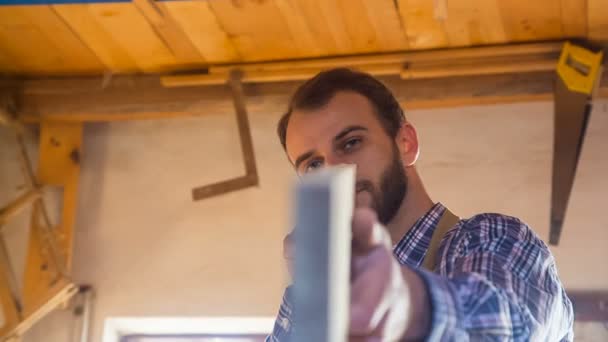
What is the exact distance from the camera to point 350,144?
122 cm

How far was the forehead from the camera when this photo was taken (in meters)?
1.24

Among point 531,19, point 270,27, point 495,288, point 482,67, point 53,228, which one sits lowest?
point 53,228

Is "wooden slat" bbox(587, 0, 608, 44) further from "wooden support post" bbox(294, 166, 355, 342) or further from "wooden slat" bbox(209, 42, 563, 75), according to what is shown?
"wooden support post" bbox(294, 166, 355, 342)

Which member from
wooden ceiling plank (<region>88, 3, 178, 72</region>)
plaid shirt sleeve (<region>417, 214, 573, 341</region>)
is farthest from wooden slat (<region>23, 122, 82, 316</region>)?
plaid shirt sleeve (<region>417, 214, 573, 341</region>)

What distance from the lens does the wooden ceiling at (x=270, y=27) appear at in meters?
2.28

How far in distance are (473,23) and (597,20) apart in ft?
1.22

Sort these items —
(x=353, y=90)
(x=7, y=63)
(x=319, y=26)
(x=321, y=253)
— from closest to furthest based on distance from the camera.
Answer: (x=321, y=253) → (x=353, y=90) → (x=319, y=26) → (x=7, y=63)

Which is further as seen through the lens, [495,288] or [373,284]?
[495,288]

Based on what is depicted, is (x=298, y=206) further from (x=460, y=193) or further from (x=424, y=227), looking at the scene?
(x=460, y=193)

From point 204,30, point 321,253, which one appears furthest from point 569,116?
point 321,253

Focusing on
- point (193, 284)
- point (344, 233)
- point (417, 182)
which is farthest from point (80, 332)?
point (344, 233)

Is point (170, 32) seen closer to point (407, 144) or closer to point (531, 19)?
point (531, 19)

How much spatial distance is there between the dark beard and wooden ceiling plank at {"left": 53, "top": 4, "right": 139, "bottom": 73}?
1483 millimetres

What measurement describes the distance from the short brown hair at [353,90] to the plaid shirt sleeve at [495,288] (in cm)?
40
